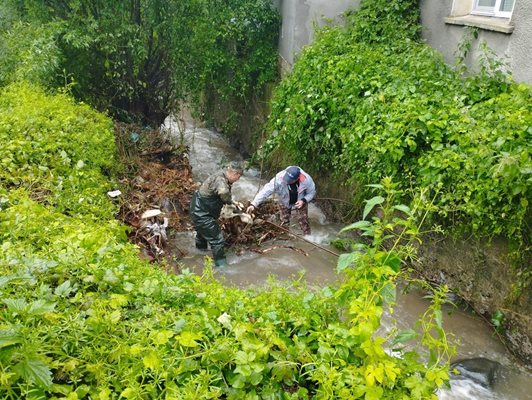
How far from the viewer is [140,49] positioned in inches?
384

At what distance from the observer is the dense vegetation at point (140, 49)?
8852 millimetres

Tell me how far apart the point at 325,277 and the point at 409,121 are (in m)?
2.57

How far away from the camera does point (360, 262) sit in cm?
287

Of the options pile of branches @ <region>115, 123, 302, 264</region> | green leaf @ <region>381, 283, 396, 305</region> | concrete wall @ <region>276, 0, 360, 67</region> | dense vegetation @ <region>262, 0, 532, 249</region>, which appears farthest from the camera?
concrete wall @ <region>276, 0, 360, 67</region>

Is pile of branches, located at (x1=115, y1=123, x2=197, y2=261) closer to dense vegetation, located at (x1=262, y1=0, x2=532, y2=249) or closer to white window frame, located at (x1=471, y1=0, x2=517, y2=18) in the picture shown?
dense vegetation, located at (x1=262, y1=0, x2=532, y2=249)

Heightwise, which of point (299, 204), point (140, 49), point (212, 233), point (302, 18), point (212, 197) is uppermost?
point (302, 18)

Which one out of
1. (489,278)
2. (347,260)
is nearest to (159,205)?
(489,278)

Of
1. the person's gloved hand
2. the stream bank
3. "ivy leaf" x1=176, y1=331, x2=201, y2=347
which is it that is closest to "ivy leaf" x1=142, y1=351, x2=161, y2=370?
"ivy leaf" x1=176, y1=331, x2=201, y2=347

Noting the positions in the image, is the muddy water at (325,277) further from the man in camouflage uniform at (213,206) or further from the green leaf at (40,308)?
the green leaf at (40,308)

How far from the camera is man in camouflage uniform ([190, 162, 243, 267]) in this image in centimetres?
671

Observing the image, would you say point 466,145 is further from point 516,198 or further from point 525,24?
point 525,24

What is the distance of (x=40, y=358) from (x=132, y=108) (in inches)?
367

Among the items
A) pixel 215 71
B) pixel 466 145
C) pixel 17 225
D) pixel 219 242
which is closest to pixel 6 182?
pixel 17 225

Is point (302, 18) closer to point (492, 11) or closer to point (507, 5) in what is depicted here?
point (492, 11)
